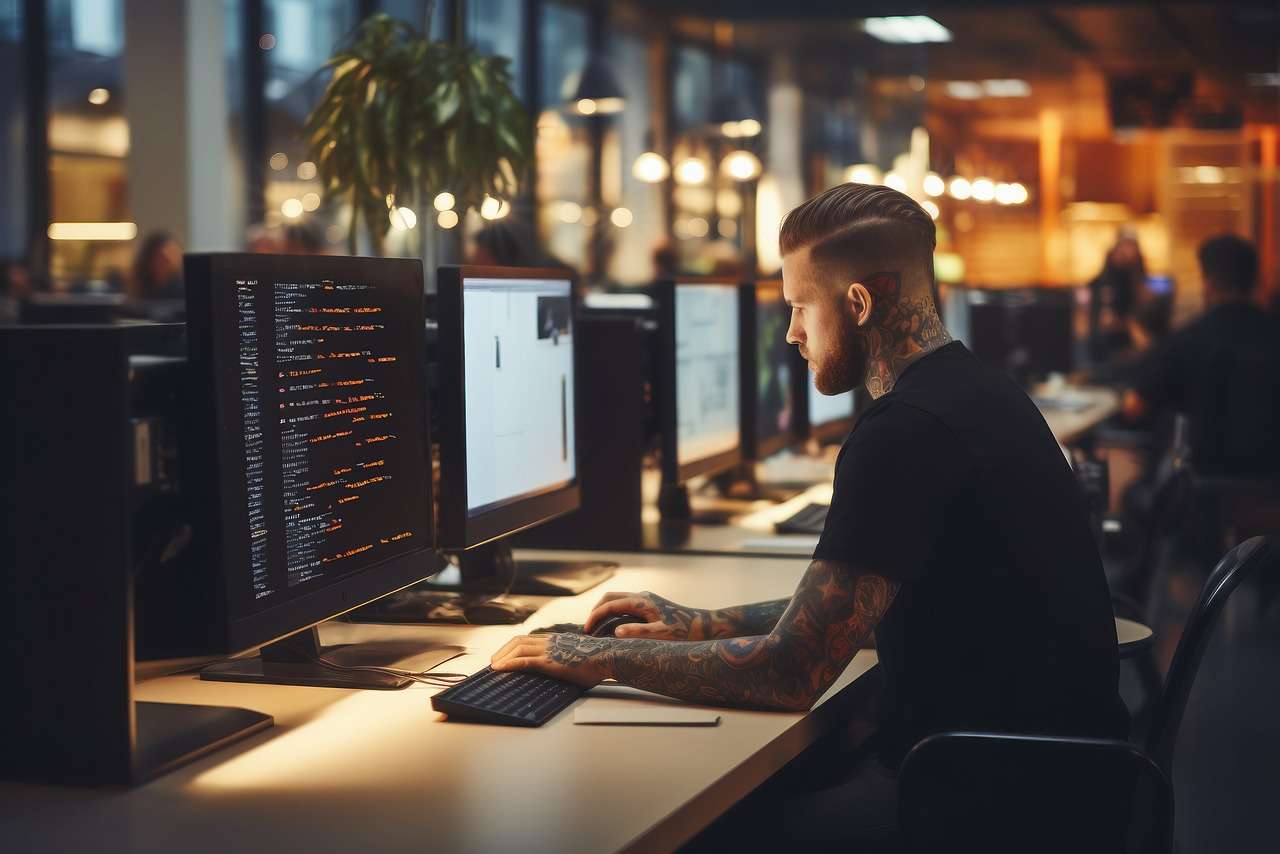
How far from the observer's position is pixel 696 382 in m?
3.18

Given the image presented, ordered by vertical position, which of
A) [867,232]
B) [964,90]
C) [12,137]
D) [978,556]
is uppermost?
[964,90]

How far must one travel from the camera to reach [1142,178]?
1608cm

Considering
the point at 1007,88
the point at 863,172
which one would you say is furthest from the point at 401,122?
the point at 1007,88

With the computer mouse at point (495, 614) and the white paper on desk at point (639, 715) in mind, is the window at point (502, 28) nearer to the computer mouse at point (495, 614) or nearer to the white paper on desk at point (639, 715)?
the computer mouse at point (495, 614)

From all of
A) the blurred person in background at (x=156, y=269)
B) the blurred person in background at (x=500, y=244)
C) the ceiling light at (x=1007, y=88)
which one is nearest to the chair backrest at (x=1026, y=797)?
the blurred person in background at (x=500, y=244)

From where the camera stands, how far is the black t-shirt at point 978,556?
1.69m

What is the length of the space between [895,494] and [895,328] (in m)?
0.27

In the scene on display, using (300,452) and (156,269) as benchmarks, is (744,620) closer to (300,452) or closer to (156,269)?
(300,452)

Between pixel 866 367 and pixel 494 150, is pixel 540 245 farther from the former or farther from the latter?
pixel 866 367

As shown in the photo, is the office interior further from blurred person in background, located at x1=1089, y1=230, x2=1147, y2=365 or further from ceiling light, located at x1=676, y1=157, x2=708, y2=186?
ceiling light, located at x1=676, y1=157, x2=708, y2=186

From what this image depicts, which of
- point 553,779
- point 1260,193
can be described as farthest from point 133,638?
point 1260,193

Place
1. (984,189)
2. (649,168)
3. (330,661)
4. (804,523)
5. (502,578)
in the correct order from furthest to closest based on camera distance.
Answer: (984,189) → (649,168) → (804,523) → (502,578) → (330,661)

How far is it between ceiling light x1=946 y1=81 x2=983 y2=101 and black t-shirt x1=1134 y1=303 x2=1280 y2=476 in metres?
8.77

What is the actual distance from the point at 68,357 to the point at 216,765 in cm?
45
